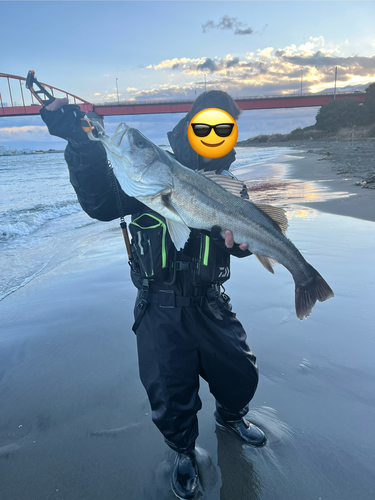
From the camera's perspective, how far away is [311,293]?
2643 mm

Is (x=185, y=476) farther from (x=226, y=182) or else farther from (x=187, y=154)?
(x=187, y=154)

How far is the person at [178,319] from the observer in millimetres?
2385

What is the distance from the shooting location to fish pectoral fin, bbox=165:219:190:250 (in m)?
2.31

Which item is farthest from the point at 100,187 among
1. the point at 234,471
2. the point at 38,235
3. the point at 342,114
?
the point at 342,114

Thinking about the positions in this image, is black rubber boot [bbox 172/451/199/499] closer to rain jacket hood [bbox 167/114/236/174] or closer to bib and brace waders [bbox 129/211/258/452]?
bib and brace waders [bbox 129/211/258/452]

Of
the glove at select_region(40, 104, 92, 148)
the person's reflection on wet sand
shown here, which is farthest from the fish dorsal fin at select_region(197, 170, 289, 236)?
the person's reflection on wet sand

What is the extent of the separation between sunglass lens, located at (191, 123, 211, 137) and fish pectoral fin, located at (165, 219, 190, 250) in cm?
80

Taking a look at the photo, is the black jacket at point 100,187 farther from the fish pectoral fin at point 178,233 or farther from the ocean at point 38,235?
the ocean at point 38,235

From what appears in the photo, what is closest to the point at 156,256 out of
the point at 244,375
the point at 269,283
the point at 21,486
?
the point at 244,375

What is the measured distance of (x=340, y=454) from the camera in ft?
8.29

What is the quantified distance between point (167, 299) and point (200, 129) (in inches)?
52.8

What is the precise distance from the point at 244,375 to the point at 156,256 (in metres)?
1.14

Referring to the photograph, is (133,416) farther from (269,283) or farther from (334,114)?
(334,114)

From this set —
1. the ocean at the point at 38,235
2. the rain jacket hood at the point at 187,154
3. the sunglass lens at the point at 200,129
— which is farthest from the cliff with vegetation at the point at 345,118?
the sunglass lens at the point at 200,129
